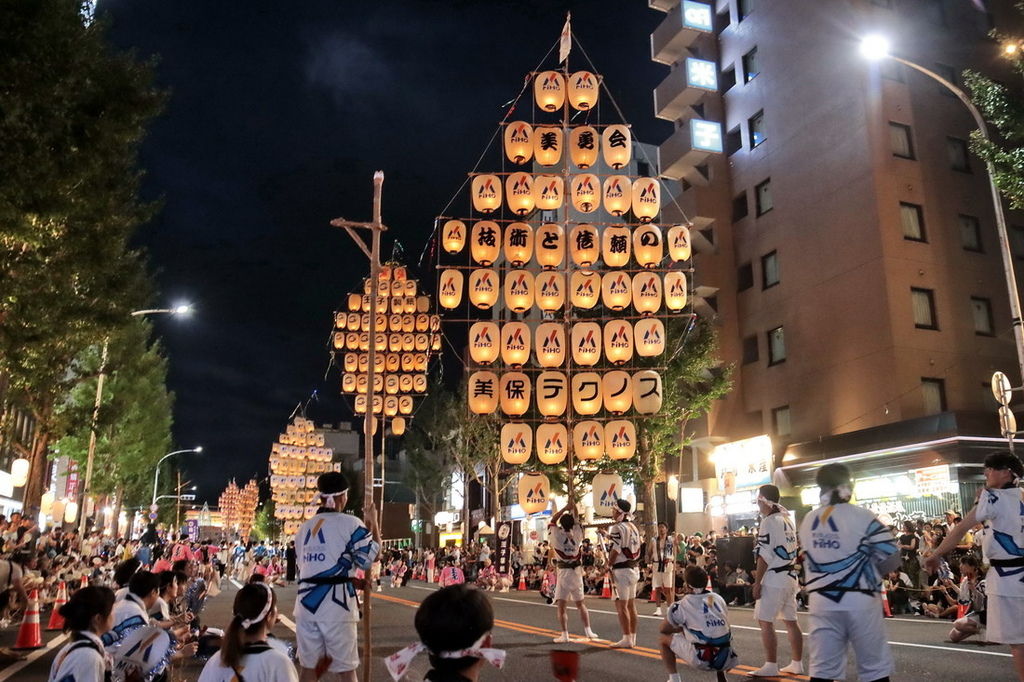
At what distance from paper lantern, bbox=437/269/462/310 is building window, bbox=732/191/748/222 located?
55.8 ft

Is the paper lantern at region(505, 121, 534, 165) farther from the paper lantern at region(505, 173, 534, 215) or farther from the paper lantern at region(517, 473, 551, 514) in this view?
the paper lantern at region(517, 473, 551, 514)

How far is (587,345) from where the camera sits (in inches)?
936

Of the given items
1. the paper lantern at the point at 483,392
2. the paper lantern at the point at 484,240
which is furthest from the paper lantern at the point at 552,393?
the paper lantern at the point at 484,240

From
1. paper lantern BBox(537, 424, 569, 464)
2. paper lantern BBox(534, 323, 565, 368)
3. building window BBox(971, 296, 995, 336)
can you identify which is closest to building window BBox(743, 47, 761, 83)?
building window BBox(971, 296, 995, 336)

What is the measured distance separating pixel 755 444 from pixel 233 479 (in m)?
145

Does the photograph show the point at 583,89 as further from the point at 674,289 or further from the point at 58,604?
the point at 58,604

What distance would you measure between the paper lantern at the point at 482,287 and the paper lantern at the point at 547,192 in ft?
8.87

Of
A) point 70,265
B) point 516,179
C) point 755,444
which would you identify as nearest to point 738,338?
point 755,444

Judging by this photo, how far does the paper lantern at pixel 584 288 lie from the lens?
2417 centimetres

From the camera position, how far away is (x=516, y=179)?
2489 cm

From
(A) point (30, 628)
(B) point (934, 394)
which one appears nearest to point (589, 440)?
(B) point (934, 394)

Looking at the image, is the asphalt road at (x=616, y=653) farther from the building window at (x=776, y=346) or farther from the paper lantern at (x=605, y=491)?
the building window at (x=776, y=346)

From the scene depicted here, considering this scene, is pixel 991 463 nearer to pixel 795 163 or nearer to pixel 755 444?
pixel 755 444

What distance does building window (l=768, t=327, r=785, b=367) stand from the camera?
33.7 metres
